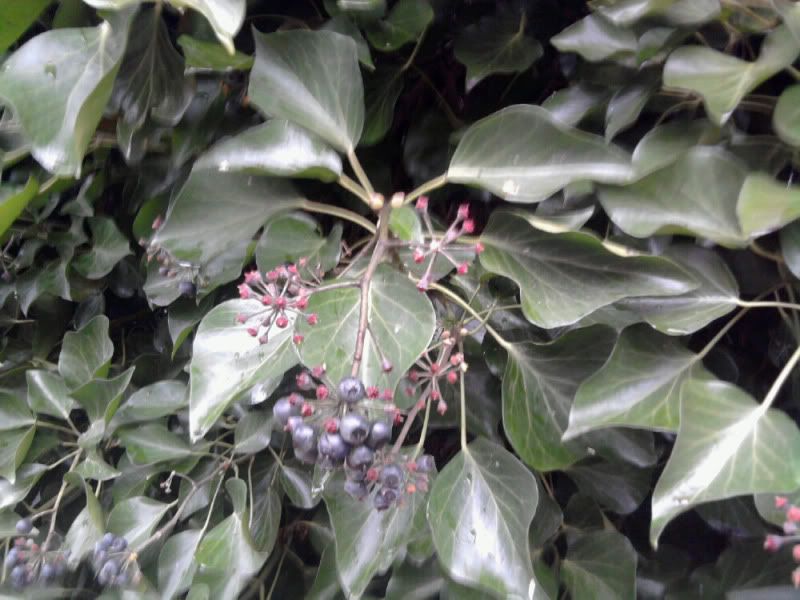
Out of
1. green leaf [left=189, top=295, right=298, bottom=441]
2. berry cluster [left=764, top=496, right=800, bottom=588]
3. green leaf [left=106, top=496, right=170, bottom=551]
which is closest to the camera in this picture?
berry cluster [left=764, top=496, right=800, bottom=588]

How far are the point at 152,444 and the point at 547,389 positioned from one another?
18.4 inches

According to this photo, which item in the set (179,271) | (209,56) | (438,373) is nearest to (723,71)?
(438,373)

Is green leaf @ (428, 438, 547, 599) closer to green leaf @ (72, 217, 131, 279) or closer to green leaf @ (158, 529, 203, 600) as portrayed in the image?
green leaf @ (158, 529, 203, 600)

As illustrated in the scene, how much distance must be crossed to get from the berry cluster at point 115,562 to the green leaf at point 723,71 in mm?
677

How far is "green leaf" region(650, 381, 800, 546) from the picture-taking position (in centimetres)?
35

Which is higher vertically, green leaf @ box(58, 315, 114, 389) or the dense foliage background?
the dense foliage background

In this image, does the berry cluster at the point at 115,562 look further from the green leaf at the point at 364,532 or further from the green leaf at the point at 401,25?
the green leaf at the point at 401,25

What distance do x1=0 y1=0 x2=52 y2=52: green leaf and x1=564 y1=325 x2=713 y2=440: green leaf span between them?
563 millimetres

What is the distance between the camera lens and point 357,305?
415 mm

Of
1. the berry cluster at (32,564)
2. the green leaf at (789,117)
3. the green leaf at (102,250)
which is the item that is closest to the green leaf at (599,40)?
the green leaf at (789,117)

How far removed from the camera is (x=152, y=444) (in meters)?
0.68

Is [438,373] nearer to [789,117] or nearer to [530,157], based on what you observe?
[530,157]

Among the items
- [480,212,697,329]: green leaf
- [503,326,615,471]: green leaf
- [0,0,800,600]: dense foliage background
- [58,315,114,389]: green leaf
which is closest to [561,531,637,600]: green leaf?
[0,0,800,600]: dense foliage background

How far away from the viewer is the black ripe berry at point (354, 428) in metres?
0.35
